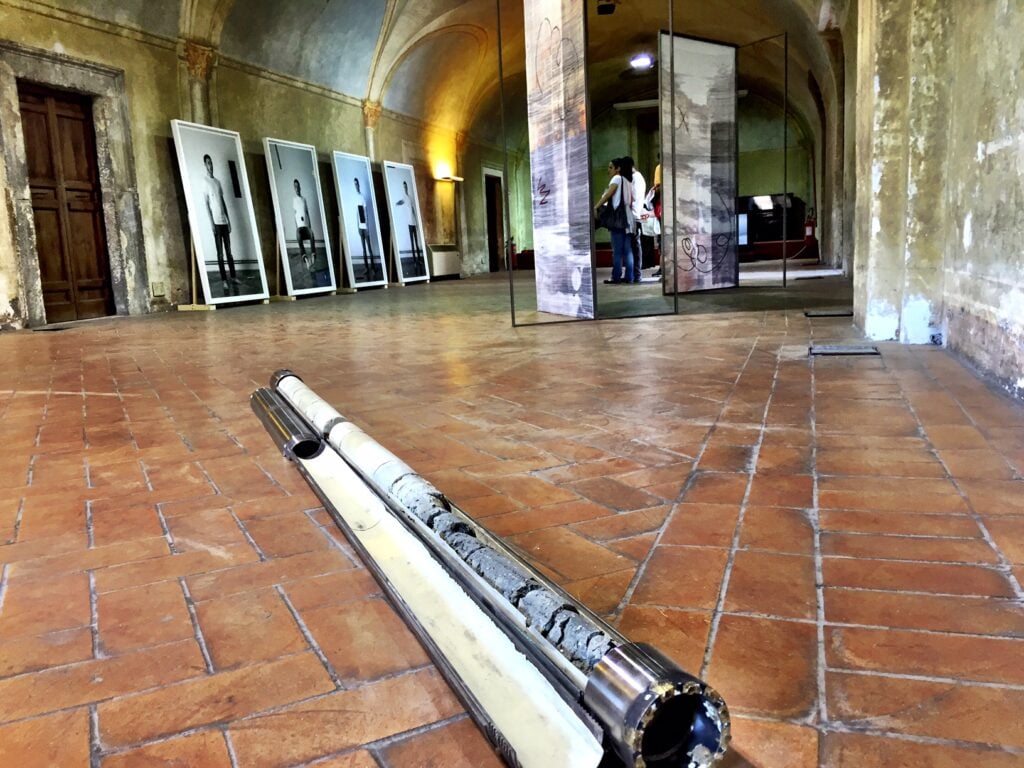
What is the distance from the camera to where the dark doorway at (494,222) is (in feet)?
71.6

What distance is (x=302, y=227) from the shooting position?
1288 cm

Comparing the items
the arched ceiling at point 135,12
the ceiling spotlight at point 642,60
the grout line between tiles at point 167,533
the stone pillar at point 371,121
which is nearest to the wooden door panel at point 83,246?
the arched ceiling at point 135,12

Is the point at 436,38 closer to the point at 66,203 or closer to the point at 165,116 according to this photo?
the point at 165,116

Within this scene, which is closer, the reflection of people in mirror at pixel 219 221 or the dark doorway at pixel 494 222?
the reflection of people in mirror at pixel 219 221

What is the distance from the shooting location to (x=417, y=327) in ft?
23.3

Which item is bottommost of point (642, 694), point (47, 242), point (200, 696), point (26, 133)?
point (200, 696)

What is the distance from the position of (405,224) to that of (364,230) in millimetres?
1579

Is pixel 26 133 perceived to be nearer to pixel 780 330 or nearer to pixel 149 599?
pixel 780 330

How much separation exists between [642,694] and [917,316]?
14.6ft

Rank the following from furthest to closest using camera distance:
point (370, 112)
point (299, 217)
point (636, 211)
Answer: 1. point (370, 112)
2. point (299, 217)
3. point (636, 211)

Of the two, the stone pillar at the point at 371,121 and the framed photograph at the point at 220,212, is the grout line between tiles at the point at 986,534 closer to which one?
the framed photograph at the point at 220,212

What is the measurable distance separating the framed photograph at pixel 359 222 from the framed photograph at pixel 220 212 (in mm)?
2329

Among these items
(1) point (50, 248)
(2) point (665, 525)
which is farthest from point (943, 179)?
(1) point (50, 248)

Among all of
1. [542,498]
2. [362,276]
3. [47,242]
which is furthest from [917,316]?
[362,276]
